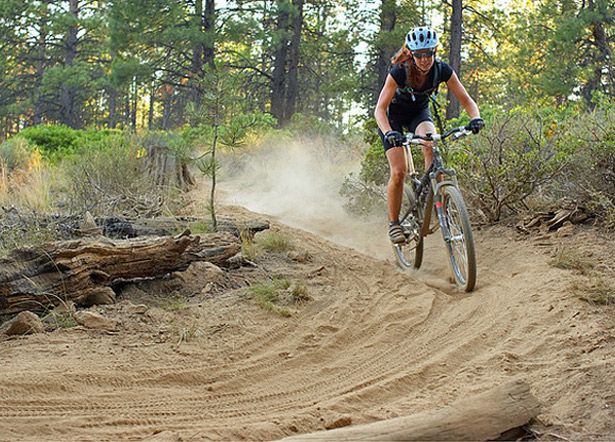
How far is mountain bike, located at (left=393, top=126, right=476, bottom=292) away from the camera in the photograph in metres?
5.95

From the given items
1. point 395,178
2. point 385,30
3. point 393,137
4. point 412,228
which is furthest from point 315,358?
point 385,30

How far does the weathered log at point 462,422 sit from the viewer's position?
288 centimetres

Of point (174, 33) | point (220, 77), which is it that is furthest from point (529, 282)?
point (174, 33)

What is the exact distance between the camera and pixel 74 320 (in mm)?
5082

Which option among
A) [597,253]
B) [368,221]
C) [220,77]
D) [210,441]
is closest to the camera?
[210,441]

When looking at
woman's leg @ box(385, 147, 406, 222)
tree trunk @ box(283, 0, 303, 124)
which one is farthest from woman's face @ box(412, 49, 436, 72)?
tree trunk @ box(283, 0, 303, 124)

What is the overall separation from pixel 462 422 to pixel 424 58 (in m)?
3.97

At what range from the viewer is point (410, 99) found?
22.4ft

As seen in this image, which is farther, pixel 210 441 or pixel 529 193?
pixel 529 193

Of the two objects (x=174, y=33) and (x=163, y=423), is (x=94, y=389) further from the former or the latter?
(x=174, y=33)

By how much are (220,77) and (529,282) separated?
4084mm

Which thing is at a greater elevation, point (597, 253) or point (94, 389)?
point (597, 253)

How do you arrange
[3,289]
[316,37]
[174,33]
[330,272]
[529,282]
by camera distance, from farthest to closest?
[316,37], [174,33], [330,272], [529,282], [3,289]

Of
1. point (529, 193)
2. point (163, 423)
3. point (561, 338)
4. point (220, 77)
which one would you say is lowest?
point (163, 423)
